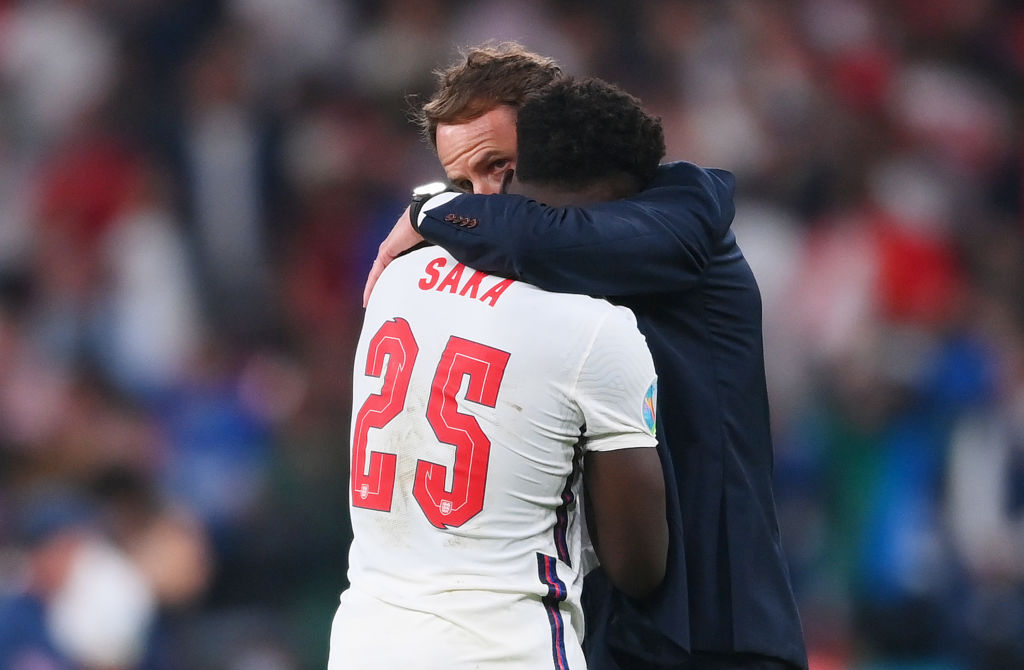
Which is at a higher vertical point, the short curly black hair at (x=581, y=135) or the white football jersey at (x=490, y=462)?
the short curly black hair at (x=581, y=135)

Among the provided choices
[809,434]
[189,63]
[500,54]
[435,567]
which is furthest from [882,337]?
[435,567]

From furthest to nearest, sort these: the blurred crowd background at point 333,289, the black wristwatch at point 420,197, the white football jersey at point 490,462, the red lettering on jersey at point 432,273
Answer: the blurred crowd background at point 333,289
the black wristwatch at point 420,197
the red lettering on jersey at point 432,273
the white football jersey at point 490,462

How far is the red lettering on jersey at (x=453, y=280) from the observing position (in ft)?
7.23

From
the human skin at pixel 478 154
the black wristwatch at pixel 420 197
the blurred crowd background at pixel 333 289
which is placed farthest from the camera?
the blurred crowd background at pixel 333 289

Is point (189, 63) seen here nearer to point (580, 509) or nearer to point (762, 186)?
point (762, 186)

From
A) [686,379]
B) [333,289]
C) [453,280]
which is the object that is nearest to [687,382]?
[686,379]

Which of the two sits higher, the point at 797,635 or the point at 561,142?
the point at 561,142

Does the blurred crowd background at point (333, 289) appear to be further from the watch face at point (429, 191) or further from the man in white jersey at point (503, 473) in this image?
the man in white jersey at point (503, 473)

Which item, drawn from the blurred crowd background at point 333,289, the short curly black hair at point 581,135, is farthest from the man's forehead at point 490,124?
the blurred crowd background at point 333,289

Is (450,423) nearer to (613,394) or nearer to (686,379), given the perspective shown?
(613,394)

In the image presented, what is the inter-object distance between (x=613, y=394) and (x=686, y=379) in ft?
0.68

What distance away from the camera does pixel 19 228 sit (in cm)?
628

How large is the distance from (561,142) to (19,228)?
4670mm

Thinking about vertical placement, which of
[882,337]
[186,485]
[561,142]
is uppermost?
[561,142]
